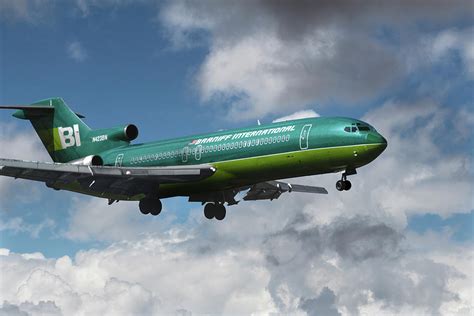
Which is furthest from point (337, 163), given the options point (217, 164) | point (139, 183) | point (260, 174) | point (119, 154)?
point (119, 154)

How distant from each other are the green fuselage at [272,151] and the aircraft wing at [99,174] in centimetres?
106

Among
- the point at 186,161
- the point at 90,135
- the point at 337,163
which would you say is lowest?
the point at 337,163

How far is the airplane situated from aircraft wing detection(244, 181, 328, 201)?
0.07 m

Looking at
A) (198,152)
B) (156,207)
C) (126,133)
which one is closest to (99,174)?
(156,207)

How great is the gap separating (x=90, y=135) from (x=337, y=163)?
71.9 feet

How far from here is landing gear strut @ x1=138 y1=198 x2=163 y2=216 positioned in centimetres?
5094

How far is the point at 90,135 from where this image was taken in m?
56.7

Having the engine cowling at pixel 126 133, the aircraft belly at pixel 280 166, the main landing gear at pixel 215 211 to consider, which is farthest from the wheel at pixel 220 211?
the engine cowling at pixel 126 133

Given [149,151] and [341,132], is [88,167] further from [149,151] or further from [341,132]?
[341,132]

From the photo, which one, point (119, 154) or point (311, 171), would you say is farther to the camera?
point (119, 154)

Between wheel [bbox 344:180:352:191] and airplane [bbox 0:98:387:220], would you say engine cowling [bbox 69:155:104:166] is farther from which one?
wheel [bbox 344:180:352:191]

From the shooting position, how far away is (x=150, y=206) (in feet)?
167

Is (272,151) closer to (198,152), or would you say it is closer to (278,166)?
(278,166)

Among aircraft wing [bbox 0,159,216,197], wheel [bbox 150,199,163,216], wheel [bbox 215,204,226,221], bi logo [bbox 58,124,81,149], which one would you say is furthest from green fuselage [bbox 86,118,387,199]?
bi logo [bbox 58,124,81,149]
